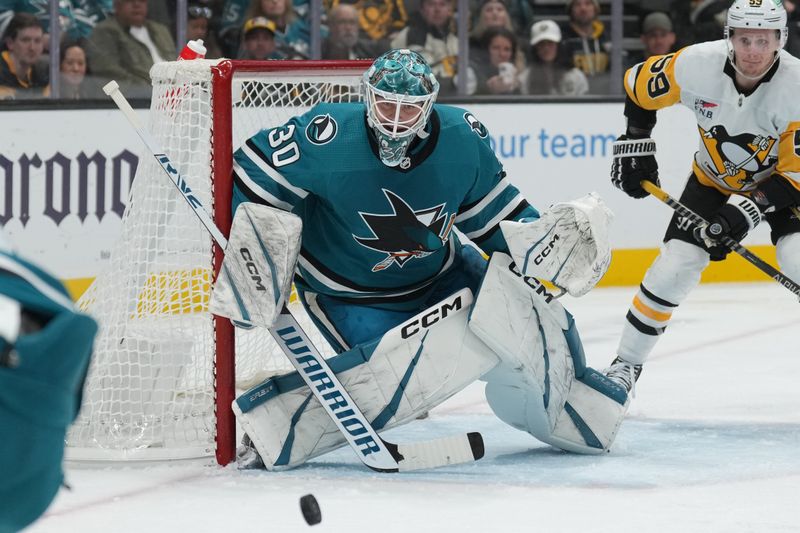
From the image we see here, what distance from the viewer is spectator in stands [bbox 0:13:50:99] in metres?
4.76

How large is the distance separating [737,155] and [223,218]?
139 centimetres

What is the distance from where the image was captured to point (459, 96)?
5754 millimetres

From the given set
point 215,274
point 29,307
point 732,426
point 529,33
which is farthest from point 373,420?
point 529,33

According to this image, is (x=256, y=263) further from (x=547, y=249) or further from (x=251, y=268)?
(x=547, y=249)

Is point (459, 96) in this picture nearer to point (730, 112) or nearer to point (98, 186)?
point (98, 186)

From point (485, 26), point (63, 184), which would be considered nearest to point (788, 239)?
point (63, 184)

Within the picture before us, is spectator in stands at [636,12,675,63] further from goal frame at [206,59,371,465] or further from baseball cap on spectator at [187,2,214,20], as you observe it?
goal frame at [206,59,371,465]

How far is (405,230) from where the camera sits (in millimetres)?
2762

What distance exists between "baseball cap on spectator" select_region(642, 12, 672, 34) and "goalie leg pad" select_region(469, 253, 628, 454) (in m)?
3.63

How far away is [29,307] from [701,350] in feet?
11.9

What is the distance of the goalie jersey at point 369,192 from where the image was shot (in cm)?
271

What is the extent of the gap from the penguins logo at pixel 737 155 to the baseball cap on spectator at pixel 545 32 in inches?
104

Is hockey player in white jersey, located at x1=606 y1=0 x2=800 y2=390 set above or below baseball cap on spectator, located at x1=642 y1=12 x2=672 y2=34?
below

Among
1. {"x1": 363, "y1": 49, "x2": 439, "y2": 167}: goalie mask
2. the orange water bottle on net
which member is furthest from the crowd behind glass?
{"x1": 363, "y1": 49, "x2": 439, "y2": 167}: goalie mask
